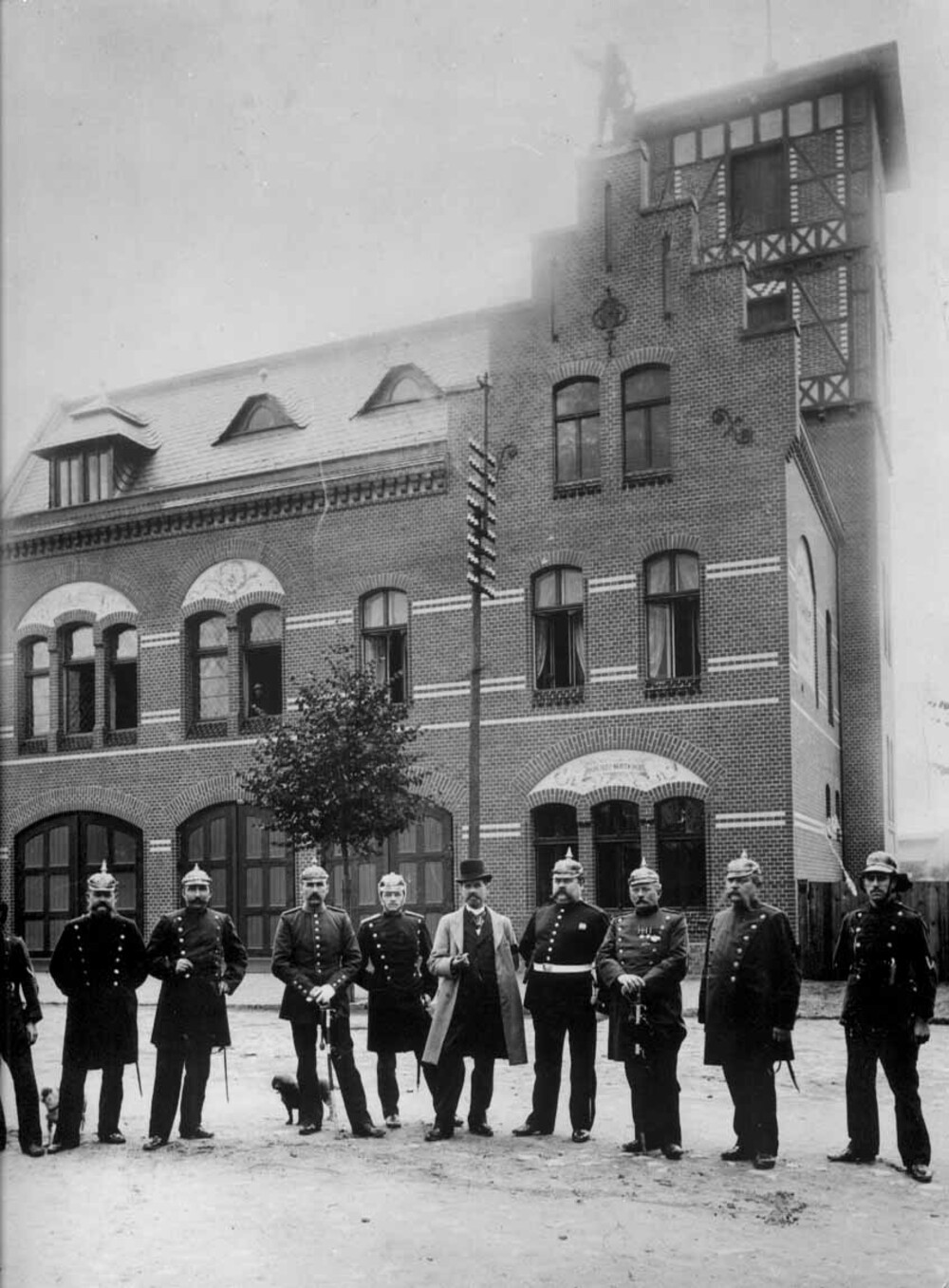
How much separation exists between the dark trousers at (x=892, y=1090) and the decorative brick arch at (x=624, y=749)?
12734 mm

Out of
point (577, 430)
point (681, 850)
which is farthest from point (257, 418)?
point (681, 850)

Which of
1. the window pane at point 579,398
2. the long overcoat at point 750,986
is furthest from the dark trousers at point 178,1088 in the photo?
the window pane at point 579,398

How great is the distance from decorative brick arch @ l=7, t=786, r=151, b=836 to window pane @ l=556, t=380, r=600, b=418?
10.9 m

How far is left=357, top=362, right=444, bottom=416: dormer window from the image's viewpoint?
88.6 ft

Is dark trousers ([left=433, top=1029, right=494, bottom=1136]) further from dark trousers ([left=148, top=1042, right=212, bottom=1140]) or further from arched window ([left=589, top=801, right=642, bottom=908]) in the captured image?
arched window ([left=589, top=801, right=642, bottom=908])

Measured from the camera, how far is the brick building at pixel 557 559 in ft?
71.7

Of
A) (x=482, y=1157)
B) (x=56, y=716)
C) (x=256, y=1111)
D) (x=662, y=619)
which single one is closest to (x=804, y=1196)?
(x=482, y=1157)

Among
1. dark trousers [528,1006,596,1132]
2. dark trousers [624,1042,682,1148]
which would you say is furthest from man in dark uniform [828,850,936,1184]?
dark trousers [528,1006,596,1132]

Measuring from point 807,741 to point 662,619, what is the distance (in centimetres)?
319

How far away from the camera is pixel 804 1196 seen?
25.1ft

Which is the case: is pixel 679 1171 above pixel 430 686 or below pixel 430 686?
below

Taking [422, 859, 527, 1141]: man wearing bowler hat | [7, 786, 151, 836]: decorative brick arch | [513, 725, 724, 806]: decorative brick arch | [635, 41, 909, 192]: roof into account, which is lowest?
[422, 859, 527, 1141]: man wearing bowler hat

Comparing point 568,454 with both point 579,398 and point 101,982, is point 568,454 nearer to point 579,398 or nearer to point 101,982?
point 579,398

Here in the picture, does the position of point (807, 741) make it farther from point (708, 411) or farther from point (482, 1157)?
point (482, 1157)
